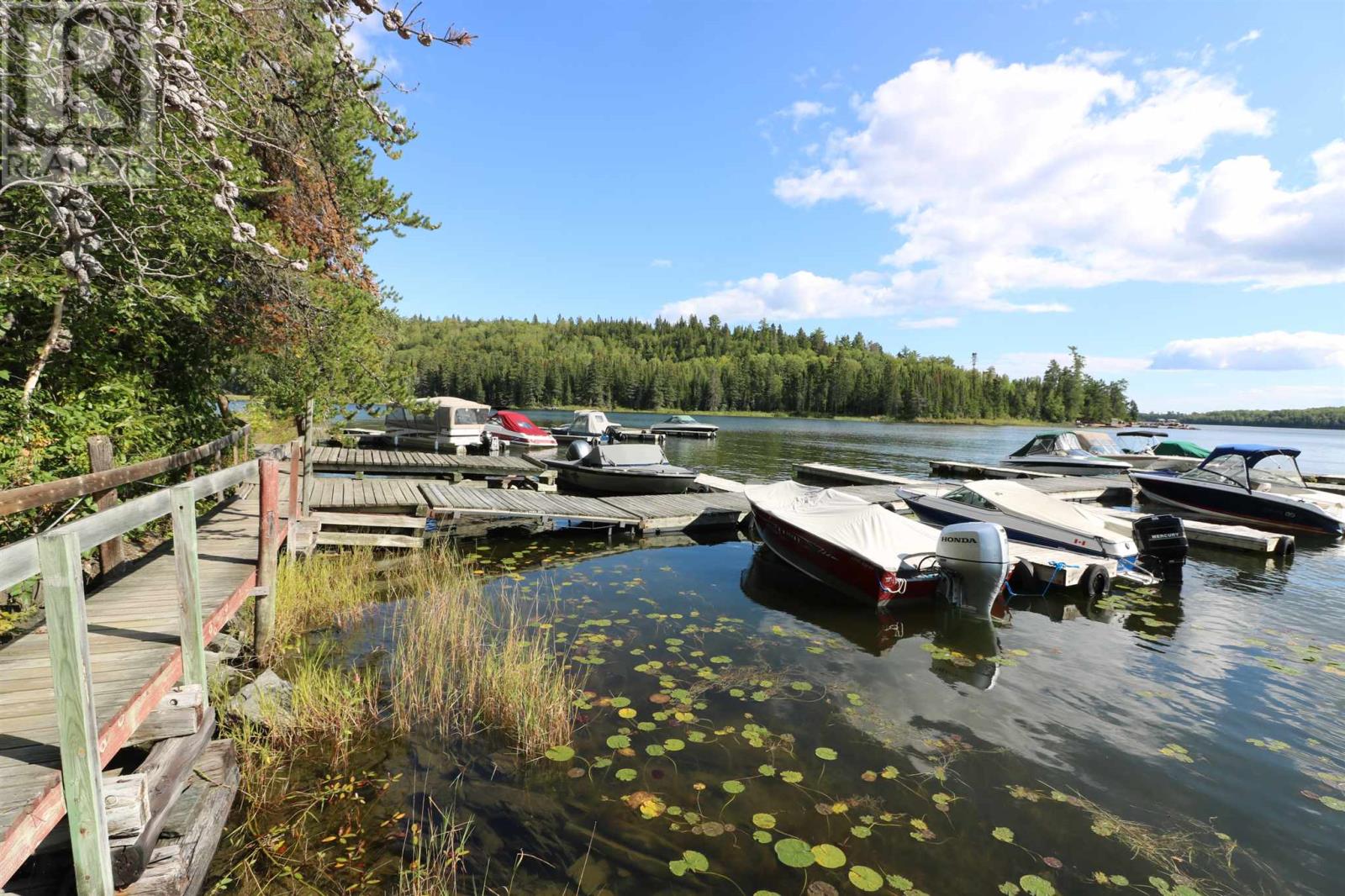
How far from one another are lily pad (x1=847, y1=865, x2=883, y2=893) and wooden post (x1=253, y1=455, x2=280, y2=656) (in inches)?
232

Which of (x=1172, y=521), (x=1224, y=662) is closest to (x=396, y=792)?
(x=1224, y=662)

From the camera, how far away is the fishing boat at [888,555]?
363 inches

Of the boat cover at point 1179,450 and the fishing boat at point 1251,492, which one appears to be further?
the boat cover at point 1179,450

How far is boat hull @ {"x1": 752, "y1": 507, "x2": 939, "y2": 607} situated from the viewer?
380 inches

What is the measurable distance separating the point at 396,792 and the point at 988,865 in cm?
446

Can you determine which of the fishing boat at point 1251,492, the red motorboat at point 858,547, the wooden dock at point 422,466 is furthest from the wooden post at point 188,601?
the fishing boat at point 1251,492

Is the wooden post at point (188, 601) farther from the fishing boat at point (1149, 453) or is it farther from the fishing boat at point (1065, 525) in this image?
the fishing boat at point (1149, 453)

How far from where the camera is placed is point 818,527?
428 inches

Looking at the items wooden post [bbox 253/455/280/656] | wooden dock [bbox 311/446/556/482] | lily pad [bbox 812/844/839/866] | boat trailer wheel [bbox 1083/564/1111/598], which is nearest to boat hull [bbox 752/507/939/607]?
boat trailer wheel [bbox 1083/564/1111/598]

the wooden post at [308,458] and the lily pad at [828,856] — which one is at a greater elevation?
the wooden post at [308,458]

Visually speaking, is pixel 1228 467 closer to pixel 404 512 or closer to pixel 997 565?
pixel 997 565

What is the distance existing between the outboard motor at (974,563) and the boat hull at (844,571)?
36cm

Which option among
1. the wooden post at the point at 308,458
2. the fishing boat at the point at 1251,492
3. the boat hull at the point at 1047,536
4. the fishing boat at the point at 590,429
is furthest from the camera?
the fishing boat at the point at 590,429

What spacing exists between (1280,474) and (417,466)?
89.1 ft
